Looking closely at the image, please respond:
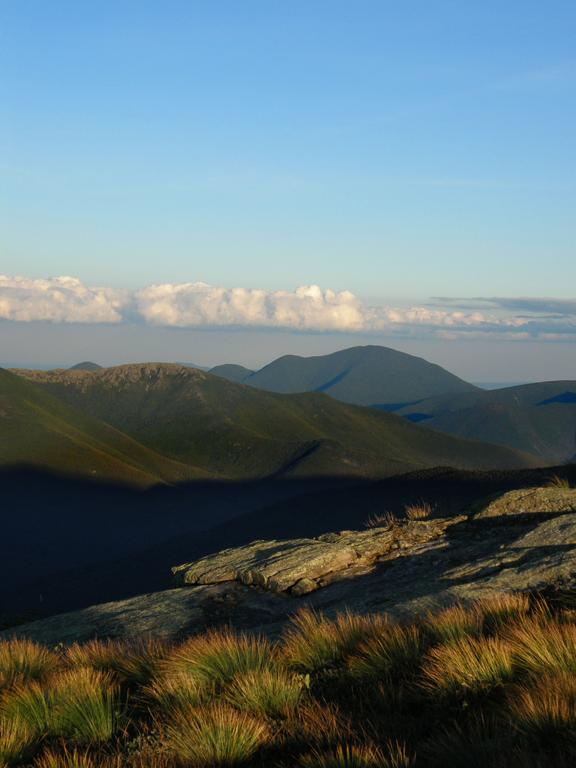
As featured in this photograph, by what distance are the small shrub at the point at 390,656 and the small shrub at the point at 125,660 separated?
1983 millimetres

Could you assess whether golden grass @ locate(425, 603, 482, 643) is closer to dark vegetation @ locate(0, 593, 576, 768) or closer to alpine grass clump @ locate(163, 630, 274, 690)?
dark vegetation @ locate(0, 593, 576, 768)

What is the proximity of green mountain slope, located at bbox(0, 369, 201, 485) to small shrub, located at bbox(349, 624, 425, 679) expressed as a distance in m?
95.0

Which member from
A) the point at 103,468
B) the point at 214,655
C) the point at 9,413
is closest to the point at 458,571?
the point at 214,655

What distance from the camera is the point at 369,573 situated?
11008 mm

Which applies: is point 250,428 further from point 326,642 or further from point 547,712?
point 547,712

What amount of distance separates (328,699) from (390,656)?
703mm

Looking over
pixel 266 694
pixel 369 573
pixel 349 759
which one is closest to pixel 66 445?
pixel 369 573

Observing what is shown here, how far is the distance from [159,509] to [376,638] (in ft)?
278

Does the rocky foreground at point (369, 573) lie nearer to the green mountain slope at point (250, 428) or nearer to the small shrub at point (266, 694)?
the small shrub at point (266, 694)

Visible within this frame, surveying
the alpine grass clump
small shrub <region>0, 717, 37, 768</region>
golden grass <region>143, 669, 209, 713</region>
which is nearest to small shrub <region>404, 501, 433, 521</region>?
the alpine grass clump

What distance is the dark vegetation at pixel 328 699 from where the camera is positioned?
4645mm

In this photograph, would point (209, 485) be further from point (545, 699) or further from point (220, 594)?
point (545, 699)

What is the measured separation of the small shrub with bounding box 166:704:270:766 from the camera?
501cm

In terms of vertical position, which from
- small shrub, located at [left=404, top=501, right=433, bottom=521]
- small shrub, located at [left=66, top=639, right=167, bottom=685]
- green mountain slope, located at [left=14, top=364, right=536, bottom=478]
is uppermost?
small shrub, located at [left=66, top=639, right=167, bottom=685]
